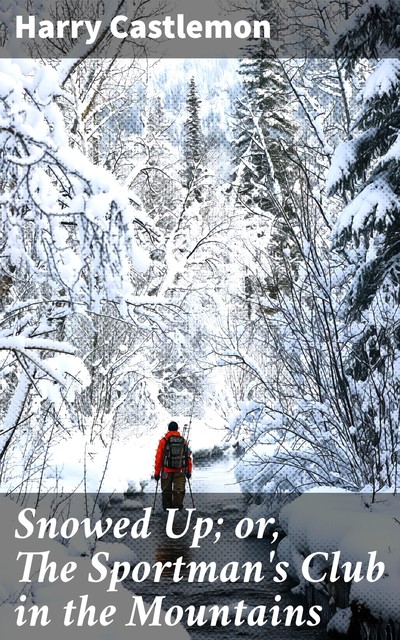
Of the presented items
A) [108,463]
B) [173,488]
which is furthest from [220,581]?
[108,463]

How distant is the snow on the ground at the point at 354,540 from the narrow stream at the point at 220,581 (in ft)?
1.59

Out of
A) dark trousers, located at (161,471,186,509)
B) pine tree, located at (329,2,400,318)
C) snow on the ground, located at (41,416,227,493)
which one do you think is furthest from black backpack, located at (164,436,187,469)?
pine tree, located at (329,2,400,318)

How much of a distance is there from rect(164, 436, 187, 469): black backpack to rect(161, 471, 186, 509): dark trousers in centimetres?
15

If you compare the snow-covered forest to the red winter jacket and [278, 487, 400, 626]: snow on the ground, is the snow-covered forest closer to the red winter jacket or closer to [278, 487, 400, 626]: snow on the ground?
[278, 487, 400, 626]: snow on the ground

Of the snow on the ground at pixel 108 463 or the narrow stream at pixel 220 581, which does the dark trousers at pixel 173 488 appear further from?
the snow on the ground at pixel 108 463

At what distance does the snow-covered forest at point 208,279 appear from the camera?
407 centimetres

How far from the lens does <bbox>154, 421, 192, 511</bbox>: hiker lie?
1323cm

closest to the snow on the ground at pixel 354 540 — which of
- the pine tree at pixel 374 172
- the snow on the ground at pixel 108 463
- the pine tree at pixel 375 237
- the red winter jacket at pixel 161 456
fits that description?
the pine tree at pixel 375 237

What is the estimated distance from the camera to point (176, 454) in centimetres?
1345

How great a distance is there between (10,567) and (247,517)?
8168 mm

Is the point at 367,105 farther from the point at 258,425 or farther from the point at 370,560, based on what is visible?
the point at 370,560

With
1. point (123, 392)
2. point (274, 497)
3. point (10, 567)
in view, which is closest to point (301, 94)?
point (274, 497)

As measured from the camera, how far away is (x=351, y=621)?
23.0 feet

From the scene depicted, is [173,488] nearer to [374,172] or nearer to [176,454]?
[176,454]
